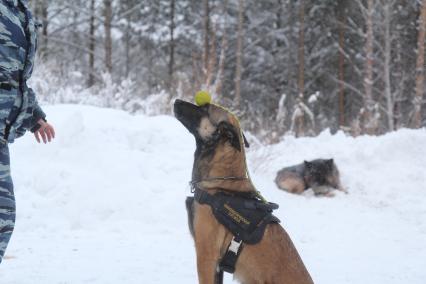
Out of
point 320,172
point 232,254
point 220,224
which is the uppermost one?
point 220,224

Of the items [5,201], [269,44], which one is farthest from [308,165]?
[269,44]

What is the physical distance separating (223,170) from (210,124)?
0.32m

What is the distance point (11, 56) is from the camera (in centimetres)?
250

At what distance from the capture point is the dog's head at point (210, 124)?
298 centimetres

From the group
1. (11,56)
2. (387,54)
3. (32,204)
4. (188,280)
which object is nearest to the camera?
(11,56)

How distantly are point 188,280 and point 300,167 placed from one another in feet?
16.1

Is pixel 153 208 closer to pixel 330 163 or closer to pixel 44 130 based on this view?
pixel 44 130

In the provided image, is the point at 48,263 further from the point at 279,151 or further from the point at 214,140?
the point at 279,151

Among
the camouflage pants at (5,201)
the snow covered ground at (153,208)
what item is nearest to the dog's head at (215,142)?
the camouflage pants at (5,201)

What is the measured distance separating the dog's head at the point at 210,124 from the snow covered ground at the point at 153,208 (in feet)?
4.45

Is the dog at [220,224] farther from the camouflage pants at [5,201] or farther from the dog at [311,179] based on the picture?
the dog at [311,179]

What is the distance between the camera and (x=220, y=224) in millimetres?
2715

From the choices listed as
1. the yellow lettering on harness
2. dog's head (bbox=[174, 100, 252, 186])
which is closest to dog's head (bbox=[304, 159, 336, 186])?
dog's head (bbox=[174, 100, 252, 186])

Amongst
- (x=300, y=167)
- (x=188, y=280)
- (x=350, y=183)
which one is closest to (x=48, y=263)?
(x=188, y=280)
